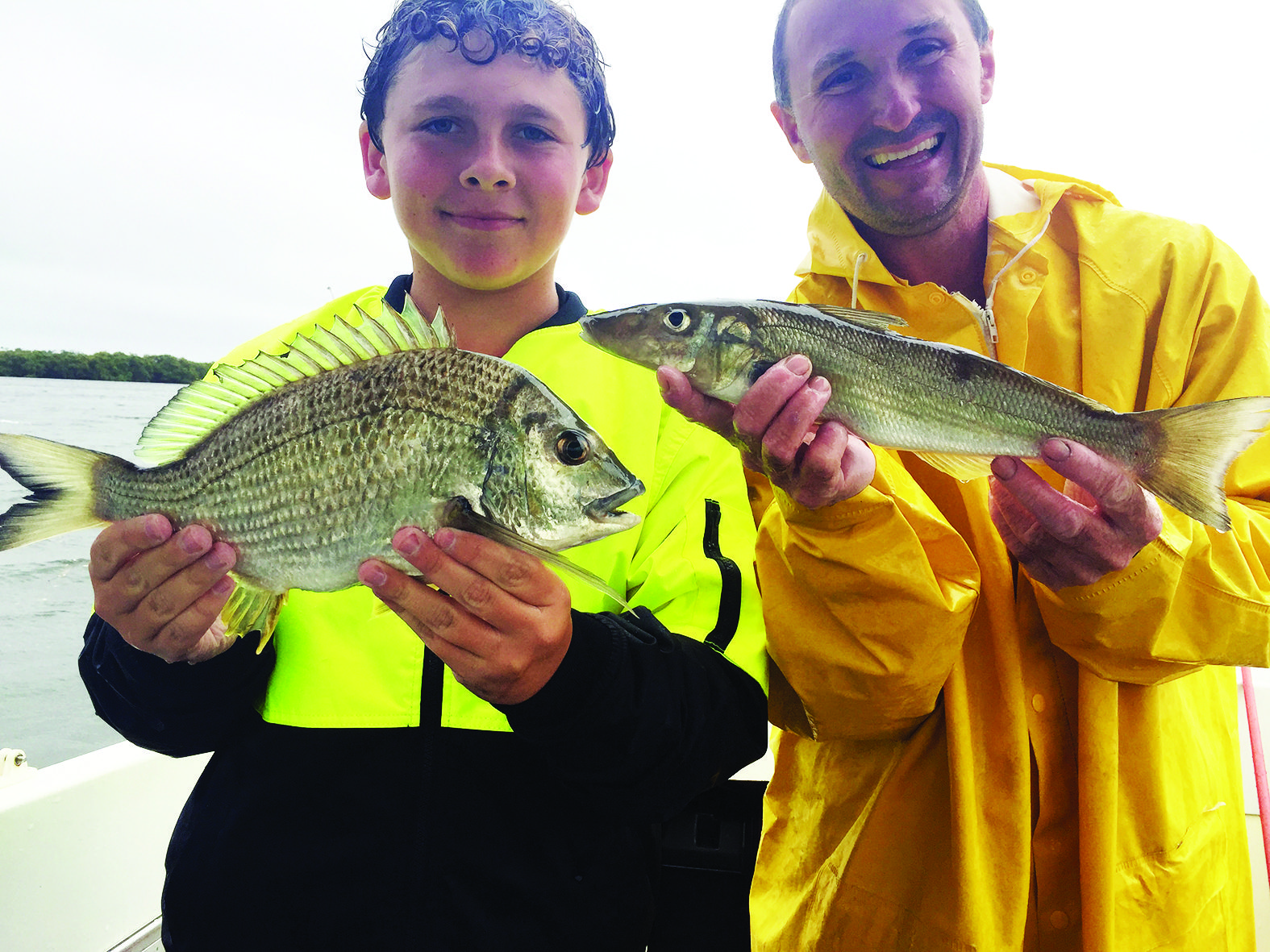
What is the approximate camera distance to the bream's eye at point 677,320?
5.90 ft

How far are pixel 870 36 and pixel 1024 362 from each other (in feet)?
3.32

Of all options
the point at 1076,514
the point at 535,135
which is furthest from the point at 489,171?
the point at 1076,514

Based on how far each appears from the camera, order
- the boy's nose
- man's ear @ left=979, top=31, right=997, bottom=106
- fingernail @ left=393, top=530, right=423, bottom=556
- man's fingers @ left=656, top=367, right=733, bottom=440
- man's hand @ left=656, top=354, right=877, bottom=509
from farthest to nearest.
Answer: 1. man's ear @ left=979, top=31, right=997, bottom=106
2. the boy's nose
3. man's fingers @ left=656, top=367, right=733, bottom=440
4. man's hand @ left=656, top=354, right=877, bottom=509
5. fingernail @ left=393, top=530, right=423, bottom=556

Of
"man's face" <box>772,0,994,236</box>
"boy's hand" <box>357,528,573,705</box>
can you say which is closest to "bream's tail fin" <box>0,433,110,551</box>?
"boy's hand" <box>357,528,573,705</box>

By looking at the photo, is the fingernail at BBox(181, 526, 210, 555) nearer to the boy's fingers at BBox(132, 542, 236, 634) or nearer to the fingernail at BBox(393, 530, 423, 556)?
the boy's fingers at BBox(132, 542, 236, 634)

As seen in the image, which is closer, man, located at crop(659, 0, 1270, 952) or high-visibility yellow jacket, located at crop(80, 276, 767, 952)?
high-visibility yellow jacket, located at crop(80, 276, 767, 952)

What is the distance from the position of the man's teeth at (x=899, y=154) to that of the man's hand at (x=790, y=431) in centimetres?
91

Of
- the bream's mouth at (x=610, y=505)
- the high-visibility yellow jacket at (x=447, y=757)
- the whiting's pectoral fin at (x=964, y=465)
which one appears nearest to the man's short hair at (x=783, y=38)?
the whiting's pectoral fin at (x=964, y=465)

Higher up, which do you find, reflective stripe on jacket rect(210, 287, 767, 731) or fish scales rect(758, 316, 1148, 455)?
fish scales rect(758, 316, 1148, 455)

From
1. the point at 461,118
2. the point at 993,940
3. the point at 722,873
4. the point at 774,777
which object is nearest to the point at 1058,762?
the point at 993,940

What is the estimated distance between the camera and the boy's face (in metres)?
1.91

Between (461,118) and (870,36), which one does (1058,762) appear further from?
(461,118)

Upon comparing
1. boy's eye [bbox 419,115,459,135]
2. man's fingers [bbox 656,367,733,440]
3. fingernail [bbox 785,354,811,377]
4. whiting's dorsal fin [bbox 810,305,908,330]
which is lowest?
man's fingers [bbox 656,367,733,440]

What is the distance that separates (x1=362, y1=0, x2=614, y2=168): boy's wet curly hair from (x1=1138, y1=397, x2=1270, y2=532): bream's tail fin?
1.63m
